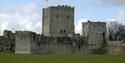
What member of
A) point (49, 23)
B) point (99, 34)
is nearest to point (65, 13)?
point (49, 23)

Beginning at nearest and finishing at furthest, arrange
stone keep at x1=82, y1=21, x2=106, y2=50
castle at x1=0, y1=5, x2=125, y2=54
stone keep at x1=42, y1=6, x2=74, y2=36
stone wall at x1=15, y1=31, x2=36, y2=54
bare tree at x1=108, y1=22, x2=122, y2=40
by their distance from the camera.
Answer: stone wall at x1=15, y1=31, x2=36, y2=54
castle at x1=0, y1=5, x2=125, y2=54
stone keep at x1=82, y1=21, x2=106, y2=50
stone keep at x1=42, y1=6, x2=74, y2=36
bare tree at x1=108, y1=22, x2=122, y2=40

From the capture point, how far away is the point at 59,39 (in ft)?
180

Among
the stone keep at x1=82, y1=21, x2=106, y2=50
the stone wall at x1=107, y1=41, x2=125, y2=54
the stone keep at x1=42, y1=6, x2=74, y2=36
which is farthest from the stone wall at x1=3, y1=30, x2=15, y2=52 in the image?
the stone wall at x1=107, y1=41, x2=125, y2=54

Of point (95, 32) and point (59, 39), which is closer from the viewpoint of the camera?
point (59, 39)

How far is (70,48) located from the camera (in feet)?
183

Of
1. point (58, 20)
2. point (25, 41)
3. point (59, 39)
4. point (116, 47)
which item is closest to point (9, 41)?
point (25, 41)

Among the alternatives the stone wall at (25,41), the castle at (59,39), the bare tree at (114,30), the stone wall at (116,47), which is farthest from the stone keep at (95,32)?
the stone wall at (25,41)

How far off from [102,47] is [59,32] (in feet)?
34.7

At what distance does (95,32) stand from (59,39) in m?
15.0

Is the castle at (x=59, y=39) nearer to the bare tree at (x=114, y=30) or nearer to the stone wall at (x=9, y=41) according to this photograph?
the stone wall at (x=9, y=41)

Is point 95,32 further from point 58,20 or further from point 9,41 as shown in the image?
point 9,41

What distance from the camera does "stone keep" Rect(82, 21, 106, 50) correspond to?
61644 millimetres

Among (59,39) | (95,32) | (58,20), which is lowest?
(59,39)

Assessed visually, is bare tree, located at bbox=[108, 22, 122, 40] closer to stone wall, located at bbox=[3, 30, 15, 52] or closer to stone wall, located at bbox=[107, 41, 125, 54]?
stone wall, located at bbox=[107, 41, 125, 54]
